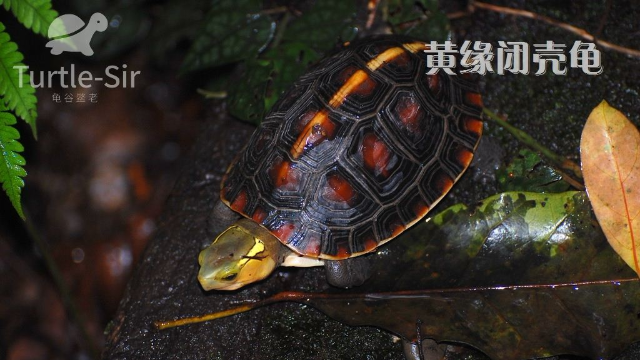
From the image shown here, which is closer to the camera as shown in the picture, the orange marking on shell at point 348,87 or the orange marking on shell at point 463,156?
the orange marking on shell at point 348,87

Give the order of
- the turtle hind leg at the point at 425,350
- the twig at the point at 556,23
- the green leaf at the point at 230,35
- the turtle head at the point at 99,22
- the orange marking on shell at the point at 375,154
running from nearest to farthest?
1. the turtle hind leg at the point at 425,350
2. the orange marking on shell at the point at 375,154
3. the twig at the point at 556,23
4. the green leaf at the point at 230,35
5. the turtle head at the point at 99,22

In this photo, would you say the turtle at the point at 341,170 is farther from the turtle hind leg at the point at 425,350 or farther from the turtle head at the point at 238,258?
the turtle hind leg at the point at 425,350

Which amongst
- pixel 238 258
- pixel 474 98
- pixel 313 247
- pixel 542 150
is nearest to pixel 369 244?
pixel 313 247

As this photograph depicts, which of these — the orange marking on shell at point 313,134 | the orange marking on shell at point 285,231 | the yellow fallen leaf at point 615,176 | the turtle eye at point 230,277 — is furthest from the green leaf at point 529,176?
the turtle eye at point 230,277

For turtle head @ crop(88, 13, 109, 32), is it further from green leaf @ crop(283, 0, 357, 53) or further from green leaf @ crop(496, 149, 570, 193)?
green leaf @ crop(496, 149, 570, 193)

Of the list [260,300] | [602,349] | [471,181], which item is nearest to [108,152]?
[260,300]

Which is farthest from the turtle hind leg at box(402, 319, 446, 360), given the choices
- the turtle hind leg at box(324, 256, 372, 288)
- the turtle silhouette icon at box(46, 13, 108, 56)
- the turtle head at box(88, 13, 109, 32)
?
the turtle head at box(88, 13, 109, 32)

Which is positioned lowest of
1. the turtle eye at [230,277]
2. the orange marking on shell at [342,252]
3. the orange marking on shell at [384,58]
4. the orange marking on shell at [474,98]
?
the turtle eye at [230,277]
